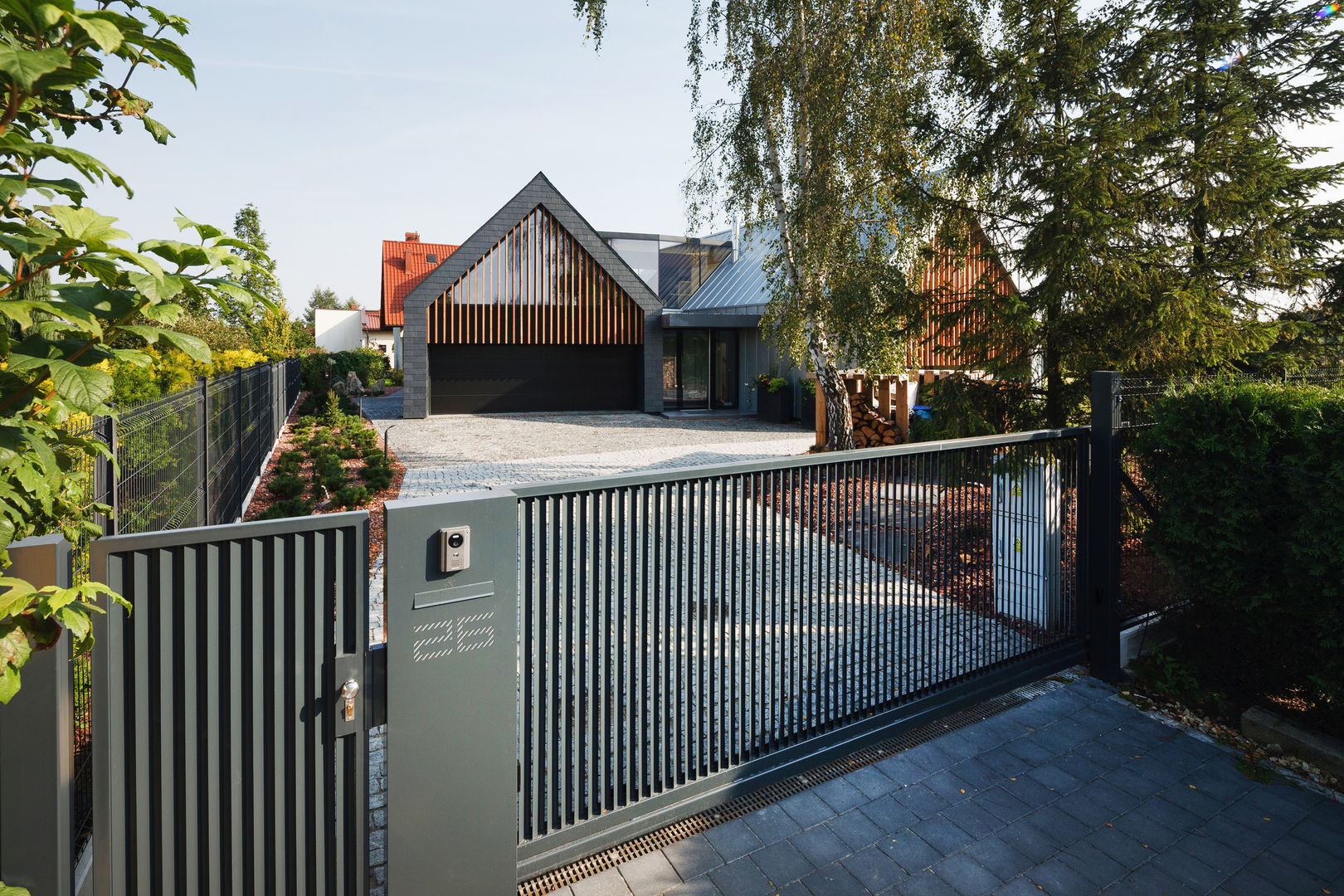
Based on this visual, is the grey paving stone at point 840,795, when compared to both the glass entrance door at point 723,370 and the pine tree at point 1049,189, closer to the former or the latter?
the pine tree at point 1049,189

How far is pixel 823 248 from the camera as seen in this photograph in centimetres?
1055

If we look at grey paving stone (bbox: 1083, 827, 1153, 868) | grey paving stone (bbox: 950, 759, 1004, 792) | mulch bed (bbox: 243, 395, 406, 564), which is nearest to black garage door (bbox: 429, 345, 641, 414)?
mulch bed (bbox: 243, 395, 406, 564)

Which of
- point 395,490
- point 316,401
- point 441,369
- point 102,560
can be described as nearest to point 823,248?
point 395,490

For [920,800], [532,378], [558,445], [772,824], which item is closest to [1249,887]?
→ [920,800]

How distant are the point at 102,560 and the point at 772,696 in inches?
98.8

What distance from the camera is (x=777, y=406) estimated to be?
766 inches

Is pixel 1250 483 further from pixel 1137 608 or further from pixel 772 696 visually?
pixel 772 696

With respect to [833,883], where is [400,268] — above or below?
above

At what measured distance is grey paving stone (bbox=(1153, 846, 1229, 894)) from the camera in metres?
2.80

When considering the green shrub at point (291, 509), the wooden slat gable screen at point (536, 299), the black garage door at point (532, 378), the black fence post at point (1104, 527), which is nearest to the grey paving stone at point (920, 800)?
the black fence post at point (1104, 527)

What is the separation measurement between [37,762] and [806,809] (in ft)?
8.88

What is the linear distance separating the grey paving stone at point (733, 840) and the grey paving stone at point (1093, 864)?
1.23 metres

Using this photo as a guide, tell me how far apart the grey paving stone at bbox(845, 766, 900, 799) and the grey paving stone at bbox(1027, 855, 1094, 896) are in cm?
68

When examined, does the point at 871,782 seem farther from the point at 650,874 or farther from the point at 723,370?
the point at 723,370
